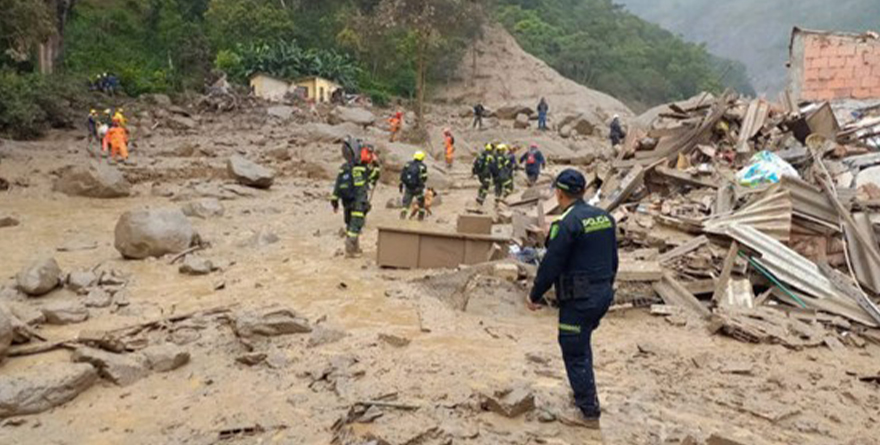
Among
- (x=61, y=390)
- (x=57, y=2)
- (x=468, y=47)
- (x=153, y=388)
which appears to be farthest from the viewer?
(x=468, y=47)

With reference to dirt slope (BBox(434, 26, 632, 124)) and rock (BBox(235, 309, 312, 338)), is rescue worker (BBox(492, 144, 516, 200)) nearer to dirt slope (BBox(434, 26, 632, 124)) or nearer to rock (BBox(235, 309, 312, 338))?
rock (BBox(235, 309, 312, 338))

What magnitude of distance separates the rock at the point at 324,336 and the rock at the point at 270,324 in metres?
0.12

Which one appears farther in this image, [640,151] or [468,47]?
[468,47]

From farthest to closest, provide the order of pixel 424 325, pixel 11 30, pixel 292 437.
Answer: pixel 11 30 < pixel 424 325 < pixel 292 437

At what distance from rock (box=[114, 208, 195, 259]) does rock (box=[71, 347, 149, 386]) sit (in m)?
4.03

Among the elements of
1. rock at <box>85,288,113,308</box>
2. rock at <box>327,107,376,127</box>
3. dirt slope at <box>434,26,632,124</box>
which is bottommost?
rock at <box>85,288,113,308</box>

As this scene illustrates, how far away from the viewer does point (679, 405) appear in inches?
184

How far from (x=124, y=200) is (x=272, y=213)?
133 inches

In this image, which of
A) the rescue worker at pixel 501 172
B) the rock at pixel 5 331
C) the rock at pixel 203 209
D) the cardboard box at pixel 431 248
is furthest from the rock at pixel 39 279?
the rescue worker at pixel 501 172

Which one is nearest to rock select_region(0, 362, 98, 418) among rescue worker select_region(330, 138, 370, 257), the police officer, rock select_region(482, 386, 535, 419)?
rock select_region(482, 386, 535, 419)

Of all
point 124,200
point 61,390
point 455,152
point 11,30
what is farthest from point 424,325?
point 455,152

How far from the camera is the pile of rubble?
6.78 meters

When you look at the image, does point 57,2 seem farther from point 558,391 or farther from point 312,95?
point 558,391

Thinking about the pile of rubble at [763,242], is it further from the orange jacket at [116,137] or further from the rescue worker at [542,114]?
the rescue worker at [542,114]
